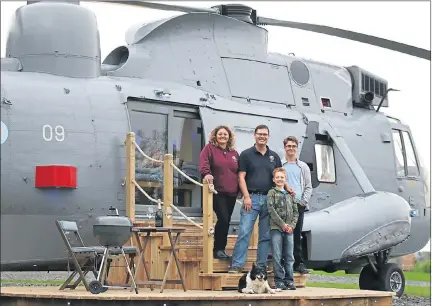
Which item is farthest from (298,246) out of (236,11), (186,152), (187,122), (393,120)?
(393,120)

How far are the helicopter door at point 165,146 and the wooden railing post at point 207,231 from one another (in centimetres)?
138

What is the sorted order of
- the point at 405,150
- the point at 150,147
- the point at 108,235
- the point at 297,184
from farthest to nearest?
the point at 405,150 < the point at 150,147 < the point at 297,184 < the point at 108,235

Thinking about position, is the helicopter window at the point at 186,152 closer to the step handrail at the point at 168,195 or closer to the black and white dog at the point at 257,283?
the step handrail at the point at 168,195

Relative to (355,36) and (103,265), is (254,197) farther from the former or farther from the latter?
(355,36)

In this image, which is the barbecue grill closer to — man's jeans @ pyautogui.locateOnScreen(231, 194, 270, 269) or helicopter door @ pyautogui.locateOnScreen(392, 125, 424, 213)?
man's jeans @ pyautogui.locateOnScreen(231, 194, 270, 269)

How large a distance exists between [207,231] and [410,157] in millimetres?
5994

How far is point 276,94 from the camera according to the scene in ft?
41.8

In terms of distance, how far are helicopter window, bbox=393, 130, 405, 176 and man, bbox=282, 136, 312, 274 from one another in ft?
13.2

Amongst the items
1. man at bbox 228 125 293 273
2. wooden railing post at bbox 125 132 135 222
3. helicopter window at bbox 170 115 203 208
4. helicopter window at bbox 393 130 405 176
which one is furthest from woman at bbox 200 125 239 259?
helicopter window at bbox 393 130 405 176

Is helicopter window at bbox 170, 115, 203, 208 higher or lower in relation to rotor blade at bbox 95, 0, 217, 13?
lower

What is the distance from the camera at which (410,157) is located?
14516 millimetres

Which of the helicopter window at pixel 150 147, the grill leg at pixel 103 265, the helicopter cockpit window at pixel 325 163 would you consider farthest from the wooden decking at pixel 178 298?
the helicopter cockpit window at pixel 325 163

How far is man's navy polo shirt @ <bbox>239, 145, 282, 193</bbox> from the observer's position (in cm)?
970

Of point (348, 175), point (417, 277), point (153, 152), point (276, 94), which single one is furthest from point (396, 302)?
point (417, 277)
